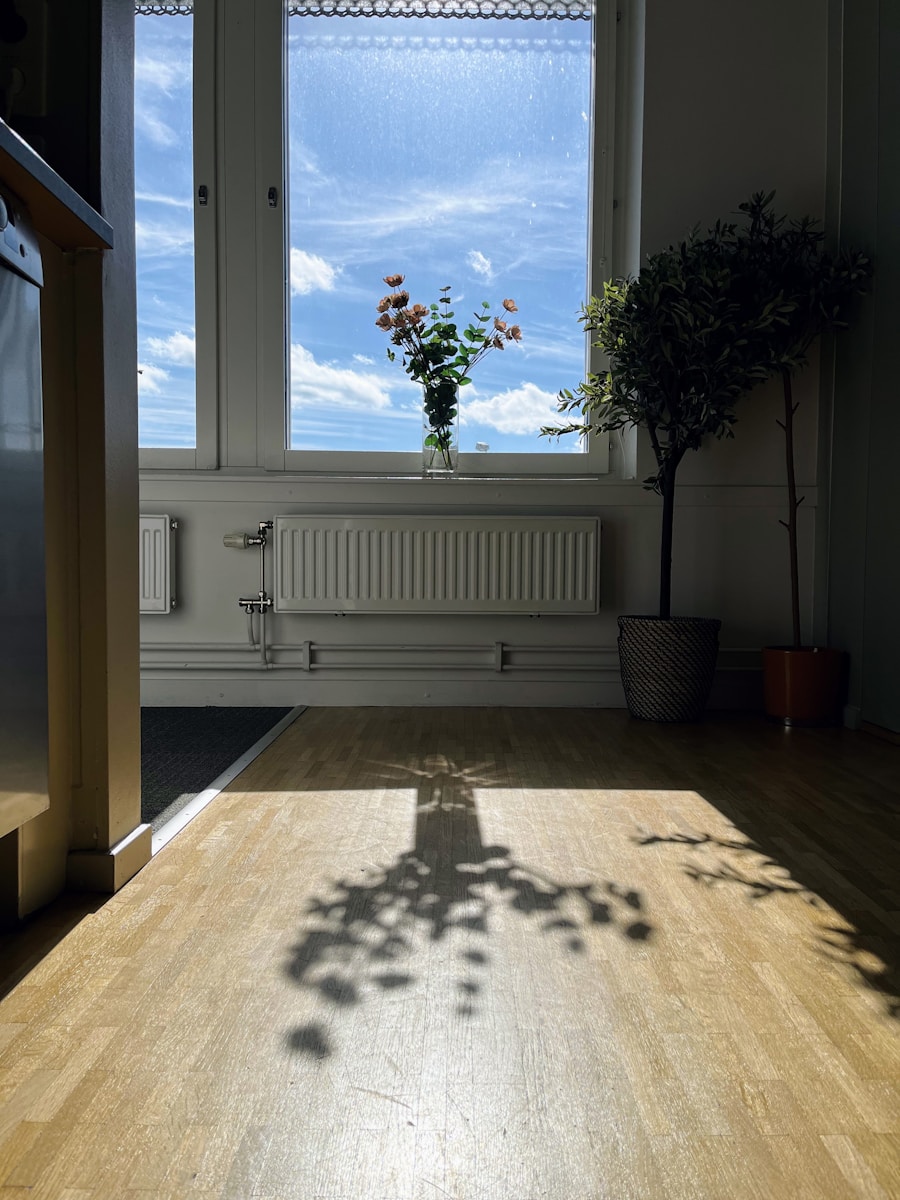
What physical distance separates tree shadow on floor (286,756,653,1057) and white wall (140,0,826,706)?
1.80 metres

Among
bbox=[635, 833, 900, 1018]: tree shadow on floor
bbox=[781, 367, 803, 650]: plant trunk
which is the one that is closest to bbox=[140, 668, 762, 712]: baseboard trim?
bbox=[781, 367, 803, 650]: plant trunk

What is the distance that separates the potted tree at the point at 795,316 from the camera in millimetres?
3250

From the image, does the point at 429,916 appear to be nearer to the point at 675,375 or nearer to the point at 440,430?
the point at 675,375

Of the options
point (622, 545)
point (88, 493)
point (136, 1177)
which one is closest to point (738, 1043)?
point (136, 1177)

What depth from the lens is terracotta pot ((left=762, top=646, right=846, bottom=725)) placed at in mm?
3371

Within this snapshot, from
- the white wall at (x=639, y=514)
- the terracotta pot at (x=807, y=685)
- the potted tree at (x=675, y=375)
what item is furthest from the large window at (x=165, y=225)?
the terracotta pot at (x=807, y=685)

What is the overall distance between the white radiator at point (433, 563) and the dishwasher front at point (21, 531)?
227 centimetres

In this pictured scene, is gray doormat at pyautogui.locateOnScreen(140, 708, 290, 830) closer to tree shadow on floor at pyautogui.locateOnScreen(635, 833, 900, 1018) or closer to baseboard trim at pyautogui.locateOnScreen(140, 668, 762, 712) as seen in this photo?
baseboard trim at pyautogui.locateOnScreen(140, 668, 762, 712)

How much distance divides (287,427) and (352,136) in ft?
4.02

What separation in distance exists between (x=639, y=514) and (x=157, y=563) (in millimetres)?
1902

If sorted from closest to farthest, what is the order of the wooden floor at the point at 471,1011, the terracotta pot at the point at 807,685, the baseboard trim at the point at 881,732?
the wooden floor at the point at 471,1011 < the baseboard trim at the point at 881,732 < the terracotta pot at the point at 807,685

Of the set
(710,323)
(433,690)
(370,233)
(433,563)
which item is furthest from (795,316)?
(433,690)

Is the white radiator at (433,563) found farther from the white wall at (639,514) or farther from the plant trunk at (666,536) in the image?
the plant trunk at (666,536)

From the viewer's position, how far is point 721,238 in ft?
11.0
